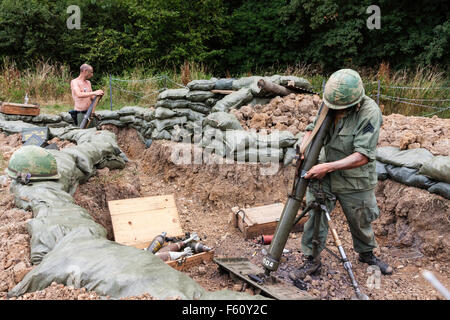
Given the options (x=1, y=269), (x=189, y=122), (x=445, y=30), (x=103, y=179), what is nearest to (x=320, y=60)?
(x=445, y=30)

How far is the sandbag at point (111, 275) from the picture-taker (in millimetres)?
1975

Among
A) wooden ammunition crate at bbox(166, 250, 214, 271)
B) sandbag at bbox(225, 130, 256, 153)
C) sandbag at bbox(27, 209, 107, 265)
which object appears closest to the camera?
sandbag at bbox(27, 209, 107, 265)

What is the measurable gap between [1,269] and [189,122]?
4.33m

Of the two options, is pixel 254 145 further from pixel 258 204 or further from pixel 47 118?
pixel 47 118

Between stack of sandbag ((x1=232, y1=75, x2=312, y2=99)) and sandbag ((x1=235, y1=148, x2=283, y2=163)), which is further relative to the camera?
stack of sandbag ((x1=232, y1=75, x2=312, y2=99))

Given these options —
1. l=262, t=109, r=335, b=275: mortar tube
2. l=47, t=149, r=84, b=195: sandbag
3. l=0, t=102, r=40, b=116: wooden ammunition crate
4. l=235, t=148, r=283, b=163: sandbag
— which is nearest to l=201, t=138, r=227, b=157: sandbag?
l=235, t=148, r=283, b=163: sandbag

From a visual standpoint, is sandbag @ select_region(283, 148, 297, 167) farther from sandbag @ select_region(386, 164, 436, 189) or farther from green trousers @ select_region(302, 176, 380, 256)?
green trousers @ select_region(302, 176, 380, 256)

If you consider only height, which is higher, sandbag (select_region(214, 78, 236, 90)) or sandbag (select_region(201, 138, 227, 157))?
sandbag (select_region(214, 78, 236, 90))

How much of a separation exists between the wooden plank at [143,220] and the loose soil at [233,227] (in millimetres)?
406

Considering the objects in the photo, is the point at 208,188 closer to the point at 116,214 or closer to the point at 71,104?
the point at 116,214

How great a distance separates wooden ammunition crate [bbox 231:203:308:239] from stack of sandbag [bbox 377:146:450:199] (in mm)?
1073

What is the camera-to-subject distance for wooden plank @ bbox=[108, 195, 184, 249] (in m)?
3.69

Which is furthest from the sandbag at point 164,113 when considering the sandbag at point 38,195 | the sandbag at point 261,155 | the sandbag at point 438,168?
the sandbag at point 438,168

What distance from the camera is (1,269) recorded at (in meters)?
2.39
